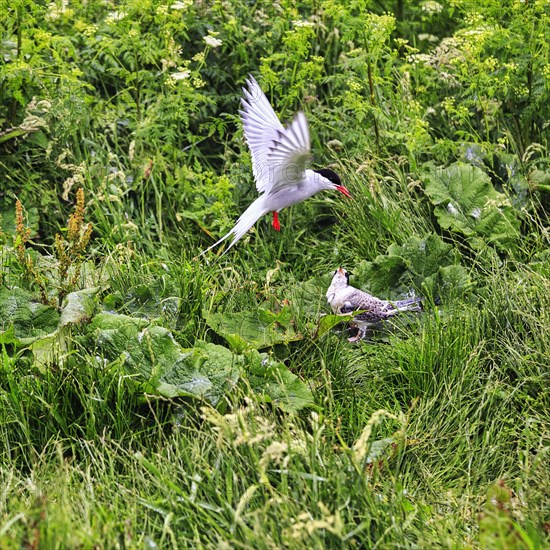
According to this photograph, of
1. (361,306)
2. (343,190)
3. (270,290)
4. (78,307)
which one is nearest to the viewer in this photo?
(78,307)

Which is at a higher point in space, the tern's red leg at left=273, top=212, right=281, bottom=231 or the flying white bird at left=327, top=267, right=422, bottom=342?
the tern's red leg at left=273, top=212, right=281, bottom=231

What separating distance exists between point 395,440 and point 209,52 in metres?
3.57

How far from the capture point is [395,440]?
3402mm

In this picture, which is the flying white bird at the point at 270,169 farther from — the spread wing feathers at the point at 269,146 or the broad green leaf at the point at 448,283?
the broad green leaf at the point at 448,283

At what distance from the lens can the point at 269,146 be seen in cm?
463

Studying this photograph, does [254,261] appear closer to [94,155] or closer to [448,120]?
[94,155]

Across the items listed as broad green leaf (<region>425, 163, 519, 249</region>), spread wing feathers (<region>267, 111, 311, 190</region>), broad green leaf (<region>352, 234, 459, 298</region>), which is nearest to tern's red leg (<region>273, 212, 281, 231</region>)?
spread wing feathers (<region>267, 111, 311, 190</region>)

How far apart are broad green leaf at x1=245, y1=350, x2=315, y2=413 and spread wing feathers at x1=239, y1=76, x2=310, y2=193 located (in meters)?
1.20

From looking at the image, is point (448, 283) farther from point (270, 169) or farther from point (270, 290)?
point (270, 169)

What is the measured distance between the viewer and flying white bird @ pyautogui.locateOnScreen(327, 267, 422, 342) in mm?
4367

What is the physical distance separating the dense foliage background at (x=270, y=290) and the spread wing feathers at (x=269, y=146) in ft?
1.73

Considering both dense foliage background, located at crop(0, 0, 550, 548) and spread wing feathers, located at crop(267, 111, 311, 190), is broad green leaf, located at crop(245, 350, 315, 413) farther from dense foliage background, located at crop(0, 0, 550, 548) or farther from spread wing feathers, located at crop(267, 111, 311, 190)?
spread wing feathers, located at crop(267, 111, 311, 190)

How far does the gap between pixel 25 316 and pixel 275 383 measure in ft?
3.76

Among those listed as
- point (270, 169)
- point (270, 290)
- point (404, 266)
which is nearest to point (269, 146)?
point (270, 169)
